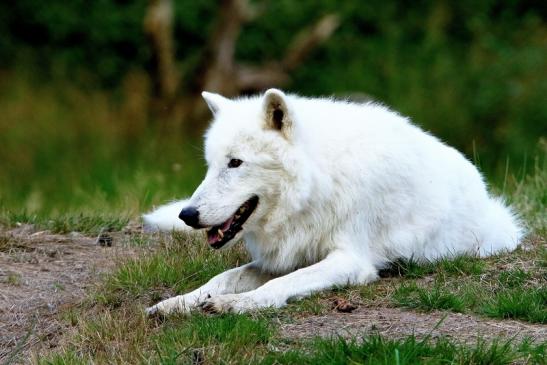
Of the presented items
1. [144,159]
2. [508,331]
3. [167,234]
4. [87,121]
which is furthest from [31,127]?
[508,331]

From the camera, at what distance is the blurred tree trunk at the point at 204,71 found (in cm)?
1279

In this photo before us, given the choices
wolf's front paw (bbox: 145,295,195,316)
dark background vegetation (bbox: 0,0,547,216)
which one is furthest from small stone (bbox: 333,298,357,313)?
dark background vegetation (bbox: 0,0,547,216)

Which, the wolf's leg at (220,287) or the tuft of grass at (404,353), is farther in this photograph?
the wolf's leg at (220,287)

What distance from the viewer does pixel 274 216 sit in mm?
5133

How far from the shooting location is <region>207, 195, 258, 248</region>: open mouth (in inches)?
198

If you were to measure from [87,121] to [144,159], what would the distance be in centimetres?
144

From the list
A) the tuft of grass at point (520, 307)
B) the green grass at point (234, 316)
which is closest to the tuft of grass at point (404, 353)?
the green grass at point (234, 316)

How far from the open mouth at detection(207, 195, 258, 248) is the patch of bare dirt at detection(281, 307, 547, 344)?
66 cm

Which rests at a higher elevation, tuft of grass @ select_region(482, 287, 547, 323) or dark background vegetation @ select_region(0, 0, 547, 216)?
dark background vegetation @ select_region(0, 0, 547, 216)

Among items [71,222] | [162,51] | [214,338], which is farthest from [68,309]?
[162,51]

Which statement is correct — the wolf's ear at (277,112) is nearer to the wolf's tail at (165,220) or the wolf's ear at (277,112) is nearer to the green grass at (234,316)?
the green grass at (234,316)

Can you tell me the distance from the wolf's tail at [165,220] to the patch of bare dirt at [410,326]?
1.89 m

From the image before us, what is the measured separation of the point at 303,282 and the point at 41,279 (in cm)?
154

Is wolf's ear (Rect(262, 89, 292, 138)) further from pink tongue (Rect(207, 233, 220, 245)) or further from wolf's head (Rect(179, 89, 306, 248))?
pink tongue (Rect(207, 233, 220, 245))
